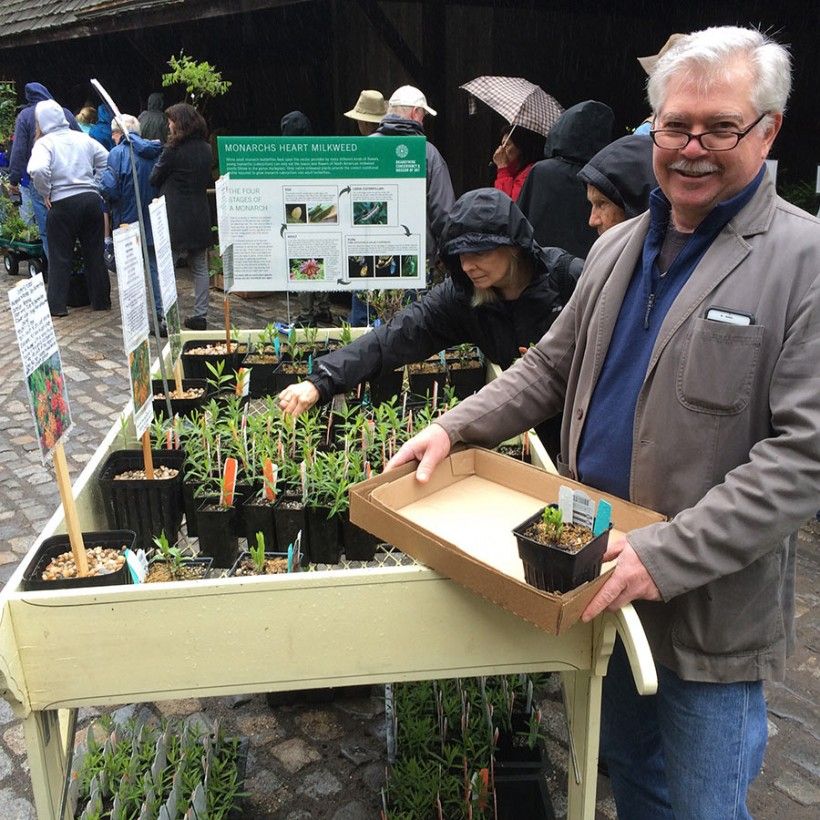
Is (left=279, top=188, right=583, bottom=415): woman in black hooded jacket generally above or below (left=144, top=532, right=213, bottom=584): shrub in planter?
above

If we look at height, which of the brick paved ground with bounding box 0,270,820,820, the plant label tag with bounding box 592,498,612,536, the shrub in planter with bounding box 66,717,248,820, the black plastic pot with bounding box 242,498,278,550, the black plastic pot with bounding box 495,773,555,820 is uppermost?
the plant label tag with bounding box 592,498,612,536

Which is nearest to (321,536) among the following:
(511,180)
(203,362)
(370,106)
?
(203,362)

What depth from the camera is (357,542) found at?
8.40ft

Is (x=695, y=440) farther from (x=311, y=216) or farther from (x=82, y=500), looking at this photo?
(x=311, y=216)

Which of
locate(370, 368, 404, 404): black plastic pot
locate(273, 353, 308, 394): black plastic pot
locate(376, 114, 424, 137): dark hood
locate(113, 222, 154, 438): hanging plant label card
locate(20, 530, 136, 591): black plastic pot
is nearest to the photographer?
locate(20, 530, 136, 591): black plastic pot

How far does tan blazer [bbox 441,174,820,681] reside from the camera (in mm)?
1383

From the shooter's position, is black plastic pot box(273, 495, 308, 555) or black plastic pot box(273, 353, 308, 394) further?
black plastic pot box(273, 353, 308, 394)

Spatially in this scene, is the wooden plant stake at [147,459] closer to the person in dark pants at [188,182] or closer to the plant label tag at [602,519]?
the plant label tag at [602,519]

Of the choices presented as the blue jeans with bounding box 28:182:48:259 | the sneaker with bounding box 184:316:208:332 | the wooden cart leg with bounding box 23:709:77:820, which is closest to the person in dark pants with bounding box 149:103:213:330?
the sneaker with bounding box 184:316:208:332

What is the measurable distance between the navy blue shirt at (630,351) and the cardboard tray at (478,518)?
74 mm

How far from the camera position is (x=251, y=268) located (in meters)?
4.68

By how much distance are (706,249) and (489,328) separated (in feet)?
4.68

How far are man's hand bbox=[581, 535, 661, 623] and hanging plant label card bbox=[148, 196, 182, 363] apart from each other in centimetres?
203

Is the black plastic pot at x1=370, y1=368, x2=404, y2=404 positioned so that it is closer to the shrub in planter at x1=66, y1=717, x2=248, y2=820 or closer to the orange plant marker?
the orange plant marker
